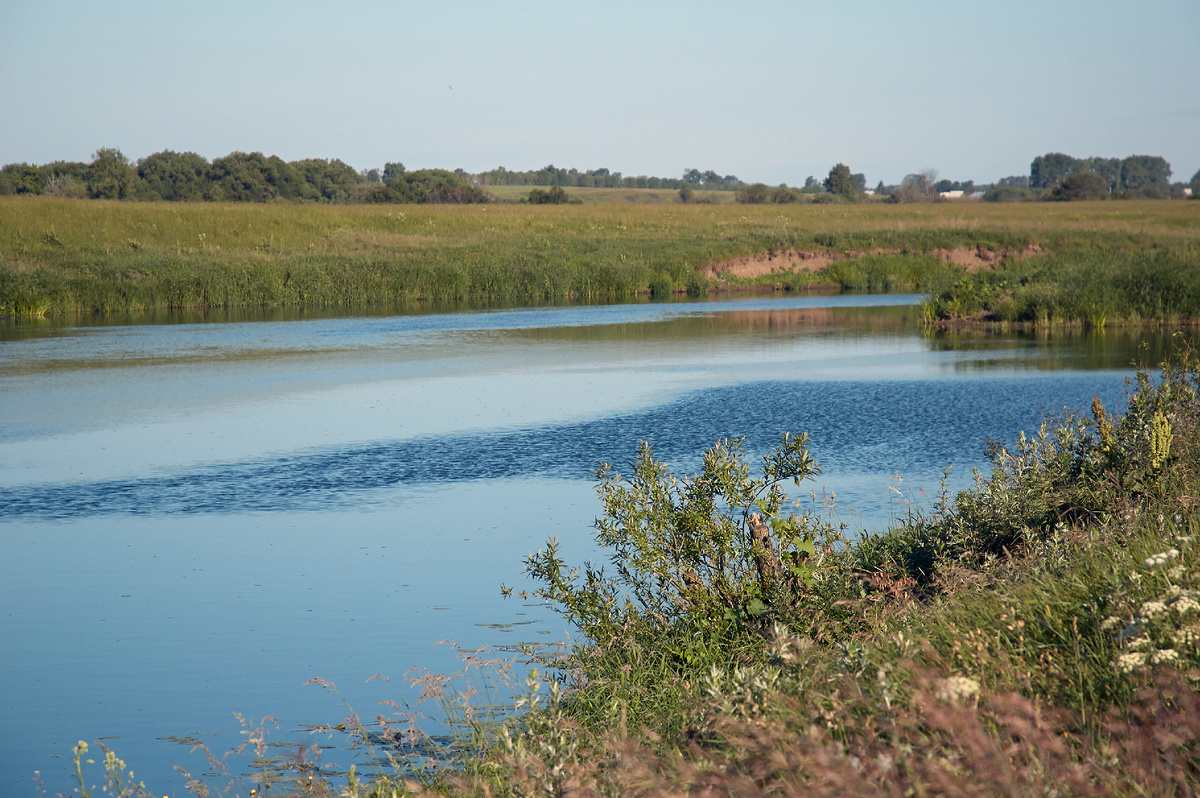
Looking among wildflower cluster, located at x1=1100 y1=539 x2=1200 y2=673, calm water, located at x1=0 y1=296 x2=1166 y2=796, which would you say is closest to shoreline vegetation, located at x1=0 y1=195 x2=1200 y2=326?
calm water, located at x1=0 y1=296 x2=1166 y2=796

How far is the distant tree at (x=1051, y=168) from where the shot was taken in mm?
160000

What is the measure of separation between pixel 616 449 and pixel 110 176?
7928 cm

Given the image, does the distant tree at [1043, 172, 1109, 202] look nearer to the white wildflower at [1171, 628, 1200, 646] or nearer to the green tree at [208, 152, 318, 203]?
the green tree at [208, 152, 318, 203]

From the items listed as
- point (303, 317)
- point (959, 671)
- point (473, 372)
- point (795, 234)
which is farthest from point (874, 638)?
point (795, 234)

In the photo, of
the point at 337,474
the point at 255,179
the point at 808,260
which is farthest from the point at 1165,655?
the point at 255,179

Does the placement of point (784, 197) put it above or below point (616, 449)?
above

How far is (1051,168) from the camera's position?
16012 centimetres

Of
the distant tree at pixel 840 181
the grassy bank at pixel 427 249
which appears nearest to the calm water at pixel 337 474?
the grassy bank at pixel 427 249

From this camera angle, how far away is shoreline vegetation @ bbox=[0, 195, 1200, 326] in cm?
2455

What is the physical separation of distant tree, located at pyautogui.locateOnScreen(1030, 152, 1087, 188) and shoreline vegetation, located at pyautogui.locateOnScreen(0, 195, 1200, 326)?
11140cm

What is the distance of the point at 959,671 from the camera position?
3.46 m

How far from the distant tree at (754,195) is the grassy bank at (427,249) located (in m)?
39.4

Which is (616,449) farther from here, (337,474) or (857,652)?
(857,652)

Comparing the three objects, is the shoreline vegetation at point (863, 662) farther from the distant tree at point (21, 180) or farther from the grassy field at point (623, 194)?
the grassy field at point (623, 194)
